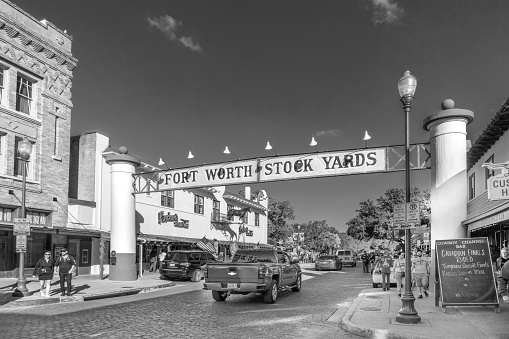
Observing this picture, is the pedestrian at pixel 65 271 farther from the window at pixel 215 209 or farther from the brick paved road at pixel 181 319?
the window at pixel 215 209

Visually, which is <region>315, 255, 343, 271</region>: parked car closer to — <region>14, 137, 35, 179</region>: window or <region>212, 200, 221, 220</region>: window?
<region>212, 200, 221, 220</region>: window

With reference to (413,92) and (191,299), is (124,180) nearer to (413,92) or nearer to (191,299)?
(191,299)

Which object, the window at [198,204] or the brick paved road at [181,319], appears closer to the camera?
the brick paved road at [181,319]

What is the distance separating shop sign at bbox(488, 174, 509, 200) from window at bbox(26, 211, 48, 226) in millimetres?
20535

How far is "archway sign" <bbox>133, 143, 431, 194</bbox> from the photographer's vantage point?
18.5 meters

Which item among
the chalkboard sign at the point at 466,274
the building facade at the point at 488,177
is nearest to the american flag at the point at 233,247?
the building facade at the point at 488,177

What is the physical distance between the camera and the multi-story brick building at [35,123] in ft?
75.9

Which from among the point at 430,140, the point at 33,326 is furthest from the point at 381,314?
the point at 33,326

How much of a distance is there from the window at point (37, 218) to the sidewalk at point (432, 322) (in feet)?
54.0

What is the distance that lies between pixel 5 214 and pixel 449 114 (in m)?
18.9

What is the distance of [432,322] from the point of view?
35.2ft

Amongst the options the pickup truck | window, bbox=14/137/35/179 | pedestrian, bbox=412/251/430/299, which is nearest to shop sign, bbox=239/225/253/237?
window, bbox=14/137/35/179

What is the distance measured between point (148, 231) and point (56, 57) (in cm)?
1238

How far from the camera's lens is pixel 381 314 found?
12.3 meters
